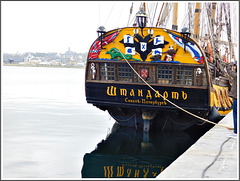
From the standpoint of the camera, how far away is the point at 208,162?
5.71m

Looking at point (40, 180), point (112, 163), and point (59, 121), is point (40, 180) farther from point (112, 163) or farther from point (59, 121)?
point (59, 121)

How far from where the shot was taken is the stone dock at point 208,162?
501cm

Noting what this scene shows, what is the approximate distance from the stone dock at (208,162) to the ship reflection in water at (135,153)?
291cm

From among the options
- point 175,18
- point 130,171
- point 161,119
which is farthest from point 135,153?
point 175,18

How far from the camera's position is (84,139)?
567 inches

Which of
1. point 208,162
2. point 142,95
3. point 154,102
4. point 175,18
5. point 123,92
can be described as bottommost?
point 208,162

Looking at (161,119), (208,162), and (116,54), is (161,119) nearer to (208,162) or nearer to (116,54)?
(116,54)

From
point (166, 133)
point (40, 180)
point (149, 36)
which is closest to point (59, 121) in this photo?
point (166, 133)

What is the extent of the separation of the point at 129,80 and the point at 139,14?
233 centimetres

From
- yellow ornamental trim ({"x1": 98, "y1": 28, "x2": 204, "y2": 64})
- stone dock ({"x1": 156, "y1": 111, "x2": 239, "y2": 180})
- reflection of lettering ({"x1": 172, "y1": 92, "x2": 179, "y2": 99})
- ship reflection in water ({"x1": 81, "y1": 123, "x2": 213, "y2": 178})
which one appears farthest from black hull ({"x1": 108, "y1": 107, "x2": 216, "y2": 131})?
stone dock ({"x1": 156, "y1": 111, "x2": 239, "y2": 180})

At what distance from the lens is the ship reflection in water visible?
9930 mm

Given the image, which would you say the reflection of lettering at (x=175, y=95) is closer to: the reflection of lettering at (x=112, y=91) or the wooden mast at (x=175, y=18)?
the reflection of lettering at (x=112, y=91)

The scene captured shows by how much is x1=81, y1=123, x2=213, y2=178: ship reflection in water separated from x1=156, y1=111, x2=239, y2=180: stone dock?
2.91m

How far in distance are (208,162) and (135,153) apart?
6.50 m
